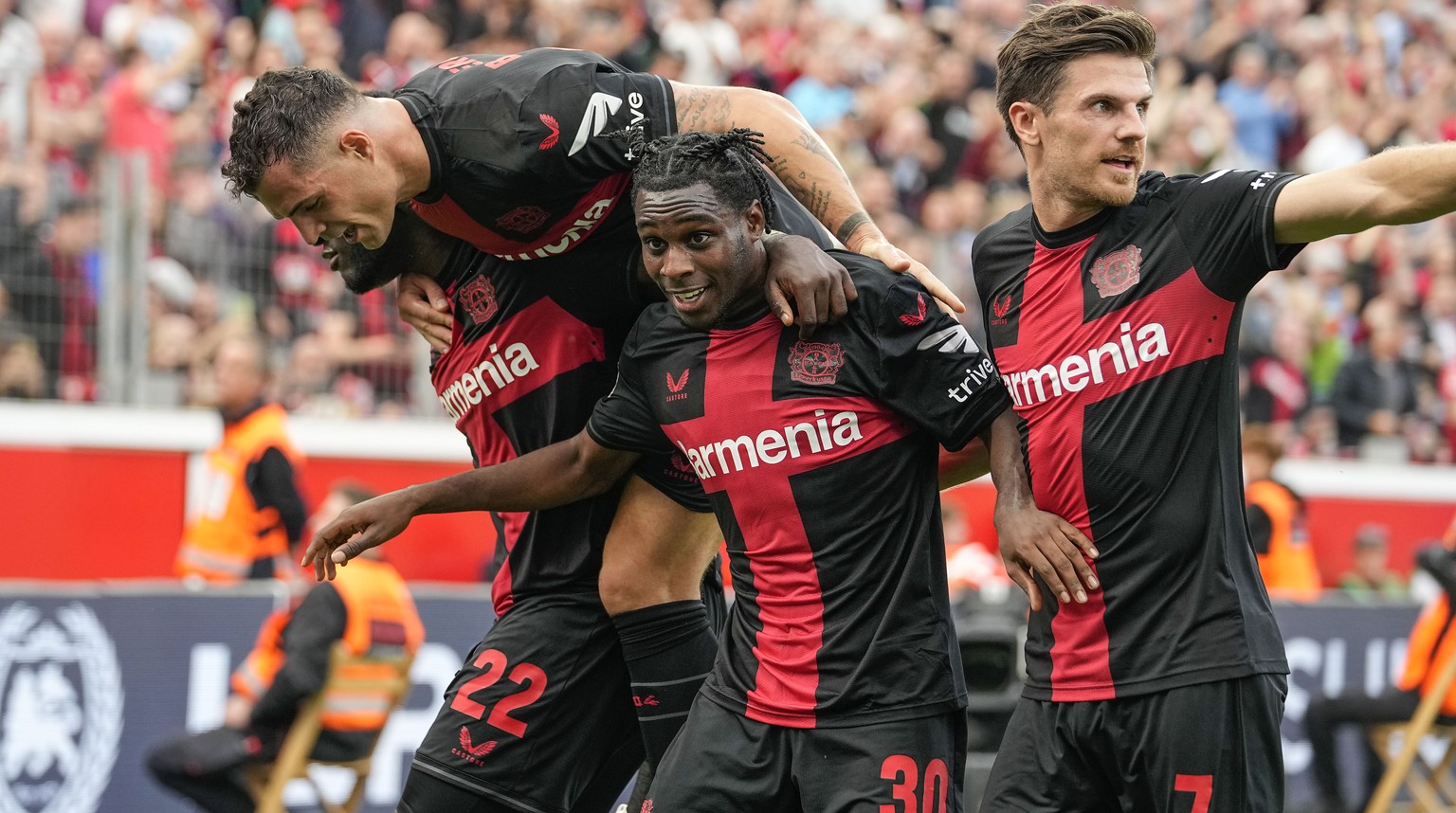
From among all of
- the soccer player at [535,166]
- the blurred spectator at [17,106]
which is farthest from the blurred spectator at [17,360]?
the soccer player at [535,166]

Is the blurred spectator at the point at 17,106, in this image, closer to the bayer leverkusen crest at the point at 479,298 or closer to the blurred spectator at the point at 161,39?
the blurred spectator at the point at 161,39

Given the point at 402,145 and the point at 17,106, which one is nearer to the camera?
the point at 402,145

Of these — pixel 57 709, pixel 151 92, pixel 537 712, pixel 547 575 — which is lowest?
pixel 57 709

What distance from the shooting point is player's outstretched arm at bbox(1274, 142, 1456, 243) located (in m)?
3.40

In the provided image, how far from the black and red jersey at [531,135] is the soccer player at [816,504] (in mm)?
323

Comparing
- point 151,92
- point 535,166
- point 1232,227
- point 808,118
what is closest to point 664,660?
point 535,166

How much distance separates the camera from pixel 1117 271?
406 cm

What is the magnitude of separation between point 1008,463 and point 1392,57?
16231 mm

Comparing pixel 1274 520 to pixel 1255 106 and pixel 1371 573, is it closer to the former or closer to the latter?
pixel 1371 573

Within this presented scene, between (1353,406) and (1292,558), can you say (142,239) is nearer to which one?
(1292,558)

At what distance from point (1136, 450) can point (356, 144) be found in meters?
1.98

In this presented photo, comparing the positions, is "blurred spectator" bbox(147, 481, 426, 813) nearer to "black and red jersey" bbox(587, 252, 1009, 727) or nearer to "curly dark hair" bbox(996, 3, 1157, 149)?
"black and red jersey" bbox(587, 252, 1009, 727)

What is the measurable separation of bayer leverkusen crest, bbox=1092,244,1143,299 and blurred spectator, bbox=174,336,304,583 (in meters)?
6.10

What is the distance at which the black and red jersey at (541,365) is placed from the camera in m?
4.82
